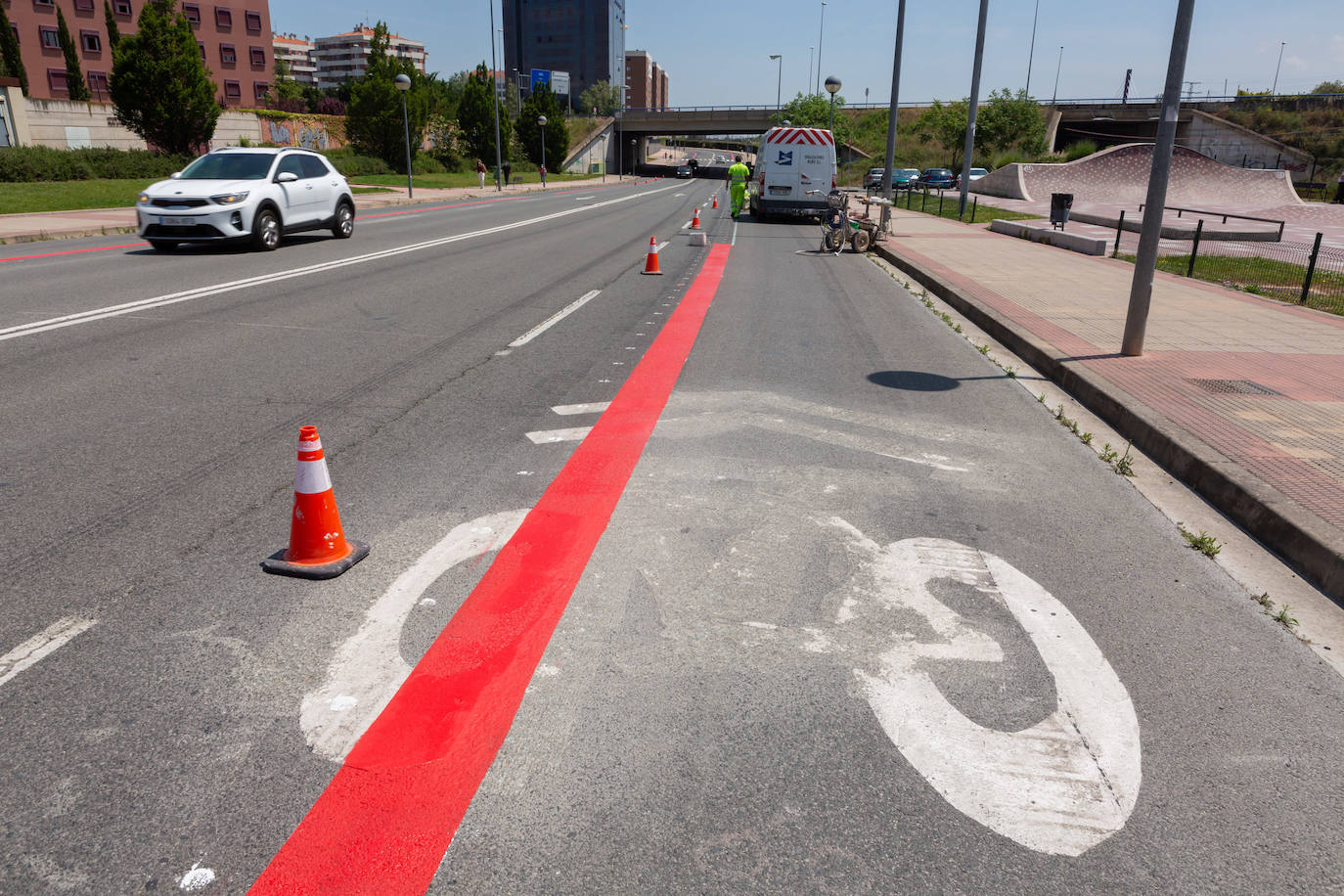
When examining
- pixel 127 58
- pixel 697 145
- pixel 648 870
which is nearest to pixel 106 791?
pixel 648 870

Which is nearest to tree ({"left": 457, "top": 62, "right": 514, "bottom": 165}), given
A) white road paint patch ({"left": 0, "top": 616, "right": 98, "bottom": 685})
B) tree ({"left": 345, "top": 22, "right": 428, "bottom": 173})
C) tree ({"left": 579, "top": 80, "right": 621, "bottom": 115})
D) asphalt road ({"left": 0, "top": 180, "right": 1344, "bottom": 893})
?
tree ({"left": 345, "top": 22, "right": 428, "bottom": 173})

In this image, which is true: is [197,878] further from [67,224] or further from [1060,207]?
[1060,207]

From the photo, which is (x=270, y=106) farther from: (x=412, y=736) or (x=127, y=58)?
(x=412, y=736)

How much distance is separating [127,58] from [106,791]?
42.9 m

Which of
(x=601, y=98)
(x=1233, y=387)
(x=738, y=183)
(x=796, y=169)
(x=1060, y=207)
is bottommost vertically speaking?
(x=1233, y=387)

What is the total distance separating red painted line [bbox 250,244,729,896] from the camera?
230 cm

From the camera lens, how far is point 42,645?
3193 millimetres

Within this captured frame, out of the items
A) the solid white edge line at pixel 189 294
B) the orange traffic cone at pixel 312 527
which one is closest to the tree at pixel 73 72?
the solid white edge line at pixel 189 294

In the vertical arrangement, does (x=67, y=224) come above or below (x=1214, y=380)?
above

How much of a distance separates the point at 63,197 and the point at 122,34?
136 feet

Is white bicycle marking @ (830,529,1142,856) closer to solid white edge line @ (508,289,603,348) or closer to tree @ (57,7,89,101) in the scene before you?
solid white edge line @ (508,289,603,348)

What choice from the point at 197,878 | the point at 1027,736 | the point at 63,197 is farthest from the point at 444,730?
the point at 63,197

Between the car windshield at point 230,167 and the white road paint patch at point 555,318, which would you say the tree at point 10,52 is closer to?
the car windshield at point 230,167

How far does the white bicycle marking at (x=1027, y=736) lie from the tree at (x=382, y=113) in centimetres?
5349
